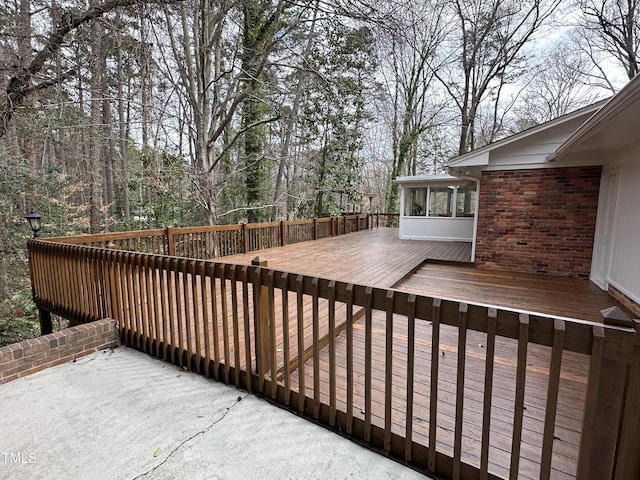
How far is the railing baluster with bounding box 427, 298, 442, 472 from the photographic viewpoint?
60.9 inches

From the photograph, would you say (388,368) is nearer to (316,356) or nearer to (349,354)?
(349,354)

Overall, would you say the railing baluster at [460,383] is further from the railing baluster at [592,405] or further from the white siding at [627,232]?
the white siding at [627,232]

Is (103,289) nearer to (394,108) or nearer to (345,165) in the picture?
(345,165)

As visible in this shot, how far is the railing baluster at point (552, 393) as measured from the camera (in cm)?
127

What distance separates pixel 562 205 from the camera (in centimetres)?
592

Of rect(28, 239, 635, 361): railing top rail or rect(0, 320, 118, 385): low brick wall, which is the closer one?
rect(28, 239, 635, 361): railing top rail

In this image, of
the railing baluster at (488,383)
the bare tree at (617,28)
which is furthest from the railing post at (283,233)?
the bare tree at (617,28)

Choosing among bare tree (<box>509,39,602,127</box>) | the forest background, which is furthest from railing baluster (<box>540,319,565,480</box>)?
bare tree (<box>509,39,602,127</box>)

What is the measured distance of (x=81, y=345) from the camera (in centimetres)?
302

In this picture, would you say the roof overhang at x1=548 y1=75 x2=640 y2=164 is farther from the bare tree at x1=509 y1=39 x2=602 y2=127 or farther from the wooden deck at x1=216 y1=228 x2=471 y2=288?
the bare tree at x1=509 y1=39 x2=602 y2=127

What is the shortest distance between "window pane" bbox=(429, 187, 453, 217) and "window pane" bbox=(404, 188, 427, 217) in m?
0.25

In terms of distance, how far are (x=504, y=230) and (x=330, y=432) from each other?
608 cm

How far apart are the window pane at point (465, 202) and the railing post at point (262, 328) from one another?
999 cm

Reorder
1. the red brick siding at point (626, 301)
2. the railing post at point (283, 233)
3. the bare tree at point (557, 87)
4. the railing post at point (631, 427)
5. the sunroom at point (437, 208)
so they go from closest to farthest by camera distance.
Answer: the railing post at point (631, 427), the red brick siding at point (626, 301), the railing post at point (283, 233), the sunroom at point (437, 208), the bare tree at point (557, 87)
